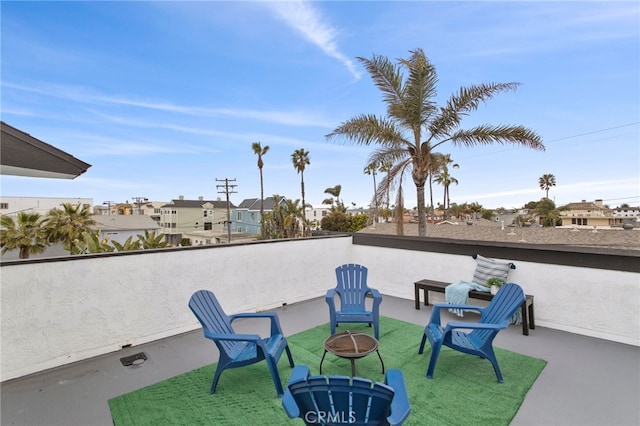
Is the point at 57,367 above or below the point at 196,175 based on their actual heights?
below

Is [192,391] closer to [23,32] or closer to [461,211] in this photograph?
[23,32]

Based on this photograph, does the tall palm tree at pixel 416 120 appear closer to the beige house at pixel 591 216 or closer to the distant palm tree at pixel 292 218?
the distant palm tree at pixel 292 218

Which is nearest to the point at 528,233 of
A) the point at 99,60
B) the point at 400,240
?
the point at 400,240

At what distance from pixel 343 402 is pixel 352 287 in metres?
2.78

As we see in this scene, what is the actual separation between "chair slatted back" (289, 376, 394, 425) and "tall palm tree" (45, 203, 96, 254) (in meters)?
20.3

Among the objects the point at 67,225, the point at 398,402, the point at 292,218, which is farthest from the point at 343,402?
the point at 292,218

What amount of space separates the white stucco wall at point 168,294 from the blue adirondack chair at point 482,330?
1589 millimetres

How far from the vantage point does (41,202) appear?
28.9 m

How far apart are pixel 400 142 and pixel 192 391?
6826 millimetres

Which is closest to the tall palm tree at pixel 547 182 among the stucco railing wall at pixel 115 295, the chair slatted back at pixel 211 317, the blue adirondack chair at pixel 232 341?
the stucco railing wall at pixel 115 295

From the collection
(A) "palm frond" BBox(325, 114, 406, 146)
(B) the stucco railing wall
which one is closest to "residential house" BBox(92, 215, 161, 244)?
(A) "palm frond" BBox(325, 114, 406, 146)

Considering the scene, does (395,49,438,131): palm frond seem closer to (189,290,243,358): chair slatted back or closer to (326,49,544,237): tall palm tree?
(326,49,544,237): tall palm tree

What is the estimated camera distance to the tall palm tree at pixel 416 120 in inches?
277

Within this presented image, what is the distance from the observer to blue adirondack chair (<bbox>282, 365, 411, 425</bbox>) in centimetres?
154
